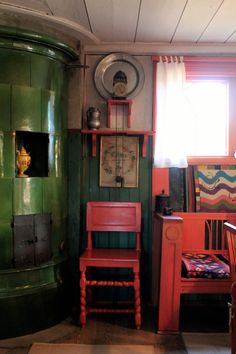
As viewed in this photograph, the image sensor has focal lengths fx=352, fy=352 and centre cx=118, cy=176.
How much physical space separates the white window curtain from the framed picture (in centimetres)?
20

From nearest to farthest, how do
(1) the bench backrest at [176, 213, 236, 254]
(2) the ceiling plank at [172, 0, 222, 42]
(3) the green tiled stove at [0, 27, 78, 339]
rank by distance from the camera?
(2) the ceiling plank at [172, 0, 222, 42] < (3) the green tiled stove at [0, 27, 78, 339] < (1) the bench backrest at [176, 213, 236, 254]

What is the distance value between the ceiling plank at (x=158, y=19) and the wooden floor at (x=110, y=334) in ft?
7.52

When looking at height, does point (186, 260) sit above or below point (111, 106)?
below

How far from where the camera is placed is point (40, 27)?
8.77ft

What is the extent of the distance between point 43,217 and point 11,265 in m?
0.41

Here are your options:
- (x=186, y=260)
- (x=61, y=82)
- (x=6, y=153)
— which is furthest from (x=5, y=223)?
(x=186, y=260)

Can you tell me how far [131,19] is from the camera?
2568 mm

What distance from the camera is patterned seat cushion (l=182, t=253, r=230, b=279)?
2.55 m

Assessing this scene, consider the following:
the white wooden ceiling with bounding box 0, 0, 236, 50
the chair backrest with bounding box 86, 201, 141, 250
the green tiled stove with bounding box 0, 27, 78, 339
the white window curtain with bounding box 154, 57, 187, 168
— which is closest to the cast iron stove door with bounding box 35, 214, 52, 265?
the green tiled stove with bounding box 0, 27, 78, 339

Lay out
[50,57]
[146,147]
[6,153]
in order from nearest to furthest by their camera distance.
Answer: [6,153]
[50,57]
[146,147]

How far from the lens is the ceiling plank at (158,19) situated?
2314 millimetres

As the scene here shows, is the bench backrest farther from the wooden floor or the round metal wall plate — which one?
the round metal wall plate

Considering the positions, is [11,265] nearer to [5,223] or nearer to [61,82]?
[5,223]

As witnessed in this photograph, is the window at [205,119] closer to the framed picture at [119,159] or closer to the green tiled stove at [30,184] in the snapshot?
the framed picture at [119,159]
